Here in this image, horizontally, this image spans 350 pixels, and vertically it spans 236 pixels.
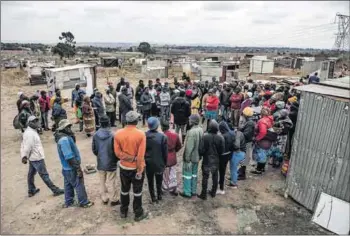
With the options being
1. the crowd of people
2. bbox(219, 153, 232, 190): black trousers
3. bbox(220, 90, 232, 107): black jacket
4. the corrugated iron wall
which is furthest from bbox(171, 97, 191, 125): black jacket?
the corrugated iron wall

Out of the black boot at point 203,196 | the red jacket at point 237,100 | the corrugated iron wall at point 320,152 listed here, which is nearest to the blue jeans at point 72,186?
the black boot at point 203,196

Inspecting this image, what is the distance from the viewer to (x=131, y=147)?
5070 millimetres

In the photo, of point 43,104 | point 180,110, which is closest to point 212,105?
point 180,110

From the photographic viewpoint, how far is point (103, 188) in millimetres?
5953

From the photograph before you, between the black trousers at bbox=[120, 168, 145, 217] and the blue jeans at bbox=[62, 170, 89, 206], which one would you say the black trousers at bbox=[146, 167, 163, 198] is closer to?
the black trousers at bbox=[120, 168, 145, 217]

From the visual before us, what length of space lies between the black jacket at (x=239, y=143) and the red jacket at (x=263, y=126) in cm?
58

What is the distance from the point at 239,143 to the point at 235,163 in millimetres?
506

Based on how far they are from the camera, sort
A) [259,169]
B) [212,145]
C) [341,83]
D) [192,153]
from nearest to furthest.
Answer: [212,145] → [192,153] → [341,83] → [259,169]

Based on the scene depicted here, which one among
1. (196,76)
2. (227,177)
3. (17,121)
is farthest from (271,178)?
(196,76)

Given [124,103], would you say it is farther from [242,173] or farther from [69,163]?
[69,163]

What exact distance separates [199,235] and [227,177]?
246 cm

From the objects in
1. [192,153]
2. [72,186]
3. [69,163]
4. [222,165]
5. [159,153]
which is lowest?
[72,186]

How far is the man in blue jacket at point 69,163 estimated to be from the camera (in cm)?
543

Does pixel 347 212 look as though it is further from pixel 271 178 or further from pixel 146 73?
pixel 146 73
